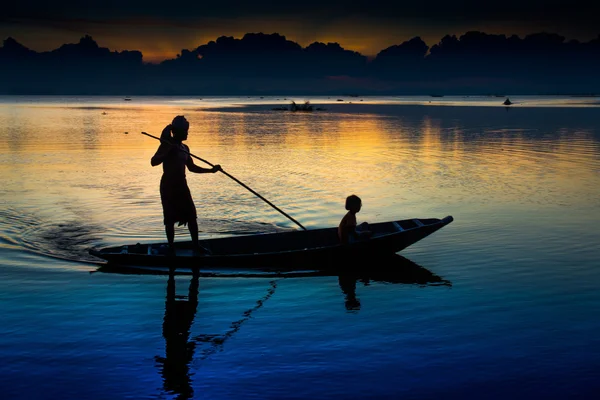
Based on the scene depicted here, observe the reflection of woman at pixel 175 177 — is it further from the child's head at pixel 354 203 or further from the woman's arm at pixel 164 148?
the child's head at pixel 354 203

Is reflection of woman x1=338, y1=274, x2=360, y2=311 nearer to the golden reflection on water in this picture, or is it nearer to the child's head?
the child's head

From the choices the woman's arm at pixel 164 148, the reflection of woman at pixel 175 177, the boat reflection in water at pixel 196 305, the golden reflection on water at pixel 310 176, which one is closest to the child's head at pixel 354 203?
the boat reflection in water at pixel 196 305

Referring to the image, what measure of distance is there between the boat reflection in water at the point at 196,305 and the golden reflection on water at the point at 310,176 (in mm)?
3378

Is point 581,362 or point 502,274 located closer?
point 581,362

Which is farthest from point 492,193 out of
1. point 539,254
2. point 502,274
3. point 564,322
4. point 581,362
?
point 581,362

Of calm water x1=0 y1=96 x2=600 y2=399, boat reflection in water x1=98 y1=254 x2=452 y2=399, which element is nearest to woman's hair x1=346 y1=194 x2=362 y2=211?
boat reflection in water x1=98 y1=254 x2=452 y2=399

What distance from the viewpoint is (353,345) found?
7.39 meters

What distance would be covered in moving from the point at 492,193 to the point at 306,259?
31.2ft

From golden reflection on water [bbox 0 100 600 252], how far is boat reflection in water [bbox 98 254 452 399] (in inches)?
133

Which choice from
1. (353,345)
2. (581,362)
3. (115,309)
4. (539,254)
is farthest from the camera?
(539,254)

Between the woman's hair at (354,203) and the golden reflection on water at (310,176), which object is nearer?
the woman's hair at (354,203)

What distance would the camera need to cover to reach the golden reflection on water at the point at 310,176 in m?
16.2

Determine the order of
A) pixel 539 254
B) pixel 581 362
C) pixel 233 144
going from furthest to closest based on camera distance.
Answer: pixel 233 144
pixel 539 254
pixel 581 362

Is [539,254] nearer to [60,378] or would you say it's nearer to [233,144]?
[60,378]
